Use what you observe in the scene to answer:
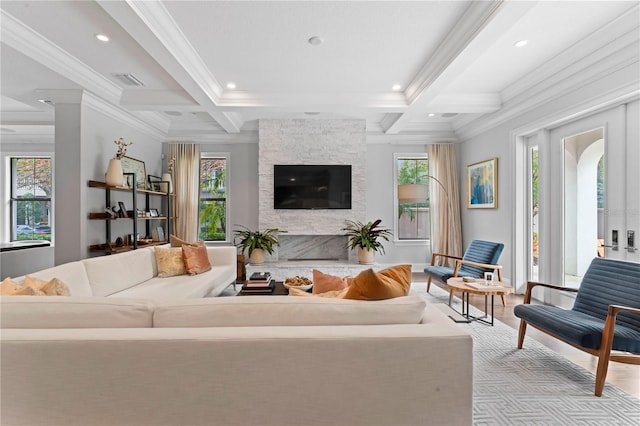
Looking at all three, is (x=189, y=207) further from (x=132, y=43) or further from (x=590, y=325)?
(x=590, y=325)

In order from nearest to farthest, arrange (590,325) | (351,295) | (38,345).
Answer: (38,345)
(351,295)
(590,325)

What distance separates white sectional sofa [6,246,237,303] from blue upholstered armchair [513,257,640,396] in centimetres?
269

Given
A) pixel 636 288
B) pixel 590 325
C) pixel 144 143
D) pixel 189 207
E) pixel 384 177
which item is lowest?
pixel 590 325

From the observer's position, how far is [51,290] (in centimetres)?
176

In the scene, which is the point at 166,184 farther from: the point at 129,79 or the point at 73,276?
the point at 73,276

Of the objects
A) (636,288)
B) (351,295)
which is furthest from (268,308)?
(636,288)

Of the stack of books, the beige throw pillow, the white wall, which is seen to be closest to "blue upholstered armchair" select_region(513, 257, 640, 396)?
the stack of books

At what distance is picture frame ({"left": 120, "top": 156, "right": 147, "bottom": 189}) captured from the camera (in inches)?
184

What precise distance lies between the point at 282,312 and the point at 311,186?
13.5 ft

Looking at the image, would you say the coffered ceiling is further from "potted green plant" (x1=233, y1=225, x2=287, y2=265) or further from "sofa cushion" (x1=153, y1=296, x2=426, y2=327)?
"sofa cushion" (x1=153, y1=296, x2=426, y2=327)

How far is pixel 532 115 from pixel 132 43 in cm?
449

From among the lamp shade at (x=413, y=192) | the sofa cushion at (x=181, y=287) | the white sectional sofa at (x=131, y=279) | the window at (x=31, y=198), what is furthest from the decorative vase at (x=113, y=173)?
the lamp shade at (x=413, y=192)

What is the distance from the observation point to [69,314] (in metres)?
1.34

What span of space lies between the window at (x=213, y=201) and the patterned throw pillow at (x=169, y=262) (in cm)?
234
